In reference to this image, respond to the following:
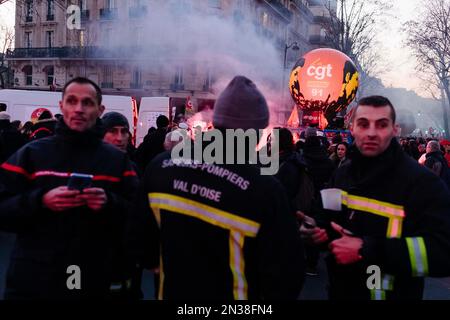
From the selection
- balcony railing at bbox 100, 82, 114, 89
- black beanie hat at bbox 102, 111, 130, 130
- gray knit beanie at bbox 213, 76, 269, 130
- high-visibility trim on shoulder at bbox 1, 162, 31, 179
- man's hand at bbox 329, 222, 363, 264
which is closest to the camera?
gray knit beanie at bbox 213, 76, 269, 130

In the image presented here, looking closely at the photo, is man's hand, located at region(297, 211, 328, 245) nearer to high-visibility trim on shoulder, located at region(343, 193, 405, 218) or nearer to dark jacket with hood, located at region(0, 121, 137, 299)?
high-visibility trim on shoulder, located at region(343, 193, 405, 218)

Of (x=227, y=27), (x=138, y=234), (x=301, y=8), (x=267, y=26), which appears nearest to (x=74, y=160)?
(x=138, y=234)

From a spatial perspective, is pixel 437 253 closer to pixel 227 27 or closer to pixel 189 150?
pixel 189 150

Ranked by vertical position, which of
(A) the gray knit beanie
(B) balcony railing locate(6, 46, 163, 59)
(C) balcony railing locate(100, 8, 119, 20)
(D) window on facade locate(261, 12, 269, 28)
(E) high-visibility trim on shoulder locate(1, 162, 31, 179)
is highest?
(C) balcony railing locate(100, 8, 119, 20)

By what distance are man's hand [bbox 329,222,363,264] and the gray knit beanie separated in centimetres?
71

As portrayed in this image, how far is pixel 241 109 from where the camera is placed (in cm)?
214

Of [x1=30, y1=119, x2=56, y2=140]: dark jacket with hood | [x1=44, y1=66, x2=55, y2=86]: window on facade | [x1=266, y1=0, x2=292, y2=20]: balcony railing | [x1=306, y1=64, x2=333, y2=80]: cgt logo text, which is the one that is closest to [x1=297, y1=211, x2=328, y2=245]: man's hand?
[x1=30, y1=119, x2=56, y2=140]: dark jacket with hood

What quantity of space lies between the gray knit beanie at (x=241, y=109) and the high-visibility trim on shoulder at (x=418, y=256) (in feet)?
2.99

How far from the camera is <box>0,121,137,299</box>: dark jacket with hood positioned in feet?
7.86

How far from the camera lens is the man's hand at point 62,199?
2318mm

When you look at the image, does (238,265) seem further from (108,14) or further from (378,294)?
(108,14)

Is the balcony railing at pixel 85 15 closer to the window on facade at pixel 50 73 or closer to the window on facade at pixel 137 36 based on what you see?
the window on facade at pixel 50 73
